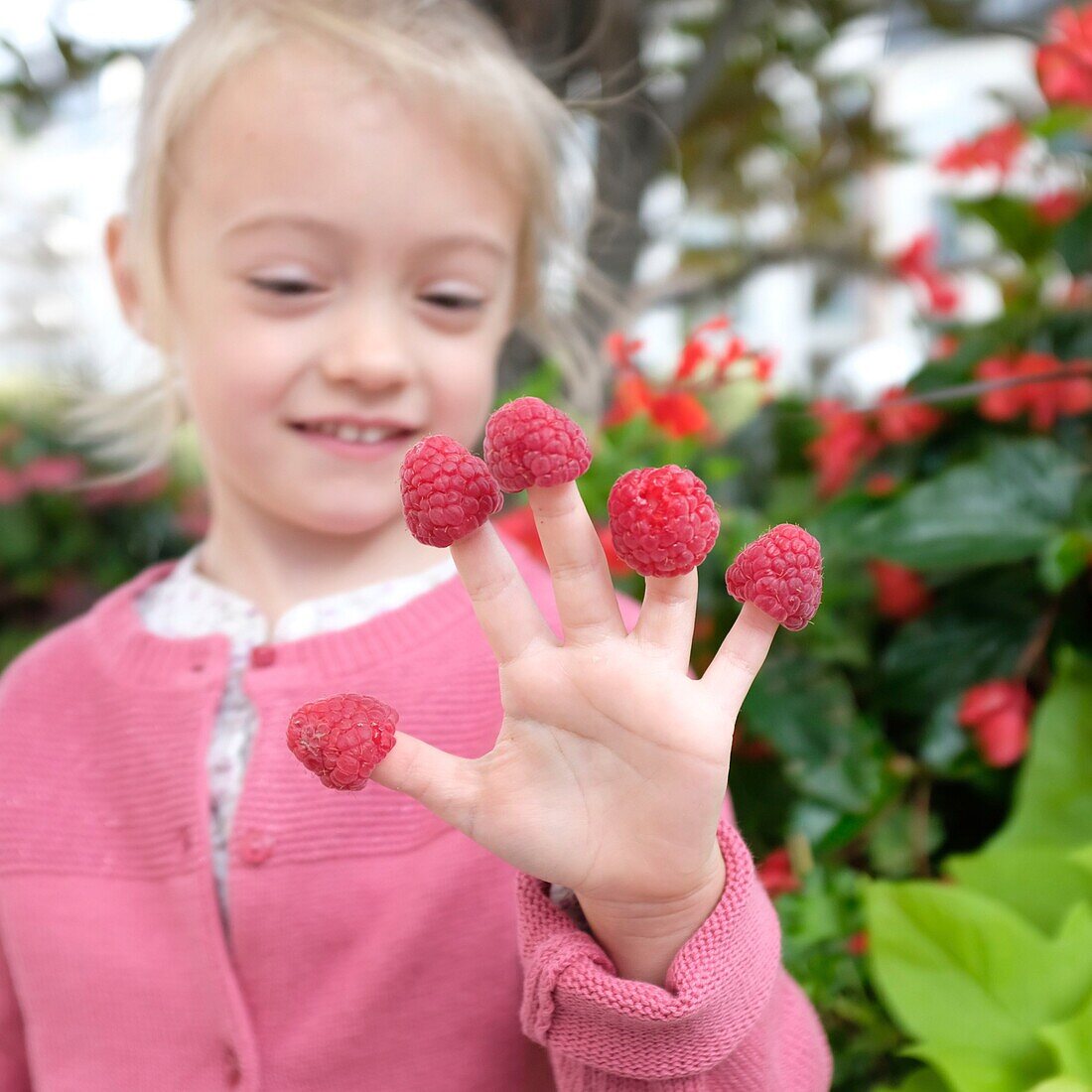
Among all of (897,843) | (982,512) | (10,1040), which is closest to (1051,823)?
(897,843)

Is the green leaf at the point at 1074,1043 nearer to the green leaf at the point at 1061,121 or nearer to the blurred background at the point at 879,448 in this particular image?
the blurred background at the point at 879,448

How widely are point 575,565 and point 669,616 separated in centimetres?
4

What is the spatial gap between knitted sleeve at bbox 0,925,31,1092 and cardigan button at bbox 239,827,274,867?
0.23 metres

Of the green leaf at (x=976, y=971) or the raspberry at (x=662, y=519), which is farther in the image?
the green leaf at (x=976, y=971)

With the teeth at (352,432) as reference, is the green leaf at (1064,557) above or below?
below

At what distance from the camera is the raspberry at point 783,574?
1.35ft

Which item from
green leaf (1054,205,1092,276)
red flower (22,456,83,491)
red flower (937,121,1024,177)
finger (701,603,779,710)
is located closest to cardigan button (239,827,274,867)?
finger (701,603,779,710)

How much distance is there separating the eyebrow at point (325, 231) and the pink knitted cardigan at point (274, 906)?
0.22 metres

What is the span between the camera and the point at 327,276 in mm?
642

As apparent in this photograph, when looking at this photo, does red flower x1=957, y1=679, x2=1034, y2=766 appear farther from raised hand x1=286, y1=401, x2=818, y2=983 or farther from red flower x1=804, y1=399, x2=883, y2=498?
raised hand x1=286, y1=401, x2=818, y2=983

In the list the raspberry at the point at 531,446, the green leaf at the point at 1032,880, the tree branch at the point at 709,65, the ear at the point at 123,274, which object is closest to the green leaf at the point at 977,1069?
the green leaf at the point at 1032,880

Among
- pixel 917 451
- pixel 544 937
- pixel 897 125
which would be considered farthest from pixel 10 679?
pixel 897 125

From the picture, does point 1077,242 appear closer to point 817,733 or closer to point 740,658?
point 817,733

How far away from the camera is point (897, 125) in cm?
184
